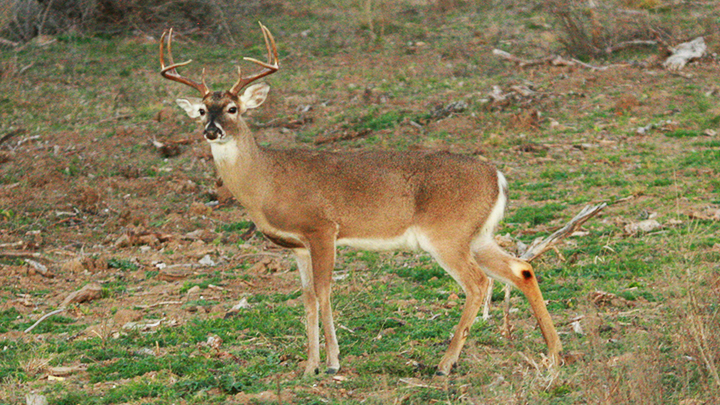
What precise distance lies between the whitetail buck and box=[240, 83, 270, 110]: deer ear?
0.16 metres

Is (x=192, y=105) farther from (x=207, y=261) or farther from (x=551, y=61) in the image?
(x=551, y=61)

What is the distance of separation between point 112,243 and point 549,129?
7.26m

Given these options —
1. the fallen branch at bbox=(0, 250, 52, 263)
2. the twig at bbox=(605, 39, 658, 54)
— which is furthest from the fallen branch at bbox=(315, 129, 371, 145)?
the twig at bbox=(605, 39, 658, 54)

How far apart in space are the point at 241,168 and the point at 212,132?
16.3 inches

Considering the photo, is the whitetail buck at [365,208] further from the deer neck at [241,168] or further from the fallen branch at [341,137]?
the fallen branch at [341,137]

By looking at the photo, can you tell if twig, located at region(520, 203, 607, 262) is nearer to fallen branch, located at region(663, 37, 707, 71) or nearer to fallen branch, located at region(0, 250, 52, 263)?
fallen branch, located at region(0, 250, 52, 263)

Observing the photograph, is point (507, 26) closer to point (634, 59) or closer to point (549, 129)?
point (634, 59)

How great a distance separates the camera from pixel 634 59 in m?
17.8

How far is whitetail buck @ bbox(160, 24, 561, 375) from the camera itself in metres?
6.66

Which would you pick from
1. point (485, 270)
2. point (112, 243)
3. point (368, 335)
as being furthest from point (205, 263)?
point (485, 270)

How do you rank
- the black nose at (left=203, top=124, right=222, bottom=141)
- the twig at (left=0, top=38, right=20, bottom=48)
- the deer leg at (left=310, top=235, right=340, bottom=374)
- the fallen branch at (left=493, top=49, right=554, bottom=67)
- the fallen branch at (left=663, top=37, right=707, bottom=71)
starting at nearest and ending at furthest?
the deer leg at (left=310, top=235, right=340, bottom=374)
the black nose at (left=203, top=124, right=222, bottom=141)
the fallen branch at (left=663, top=37, right=707, bottom=71)
the fallen branch at (left=493, top=49, right=554, bottom=67)
the twig at (left=0, top=38, right=20, bottom=48)

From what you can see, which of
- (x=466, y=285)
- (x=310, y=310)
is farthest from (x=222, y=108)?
(x=466, y=285)

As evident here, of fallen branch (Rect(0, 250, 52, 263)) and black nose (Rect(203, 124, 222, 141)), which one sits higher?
black nose (Rect(203, 124, 222, 141))

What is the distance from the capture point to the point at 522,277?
6660 mm
